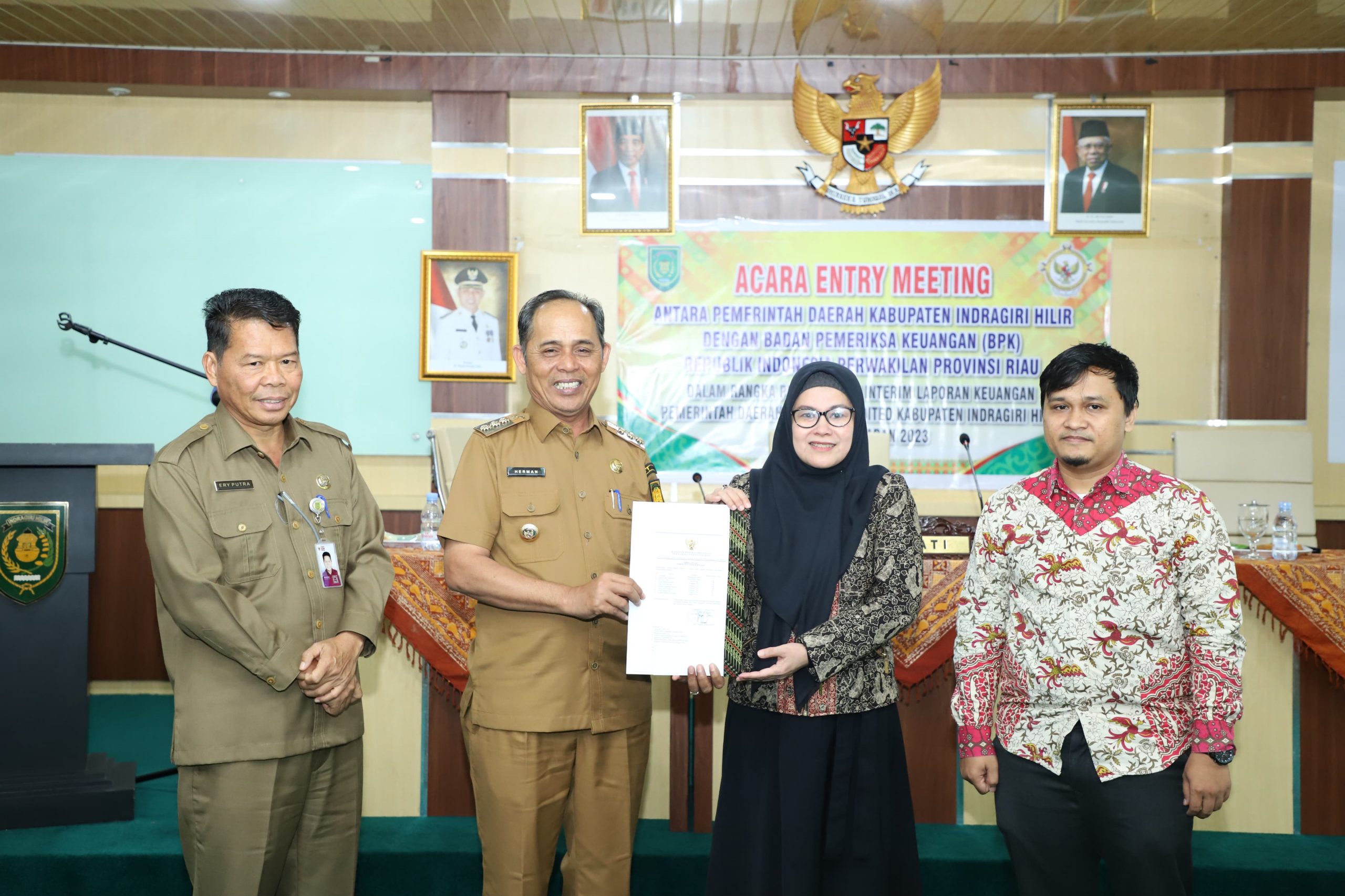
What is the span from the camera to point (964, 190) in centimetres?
486

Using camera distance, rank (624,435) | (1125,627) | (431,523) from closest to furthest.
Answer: (1125,627) < (624,435) < (431,523)

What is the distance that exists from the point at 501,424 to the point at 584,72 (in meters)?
3.33

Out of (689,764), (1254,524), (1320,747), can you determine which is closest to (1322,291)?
(1254,524)

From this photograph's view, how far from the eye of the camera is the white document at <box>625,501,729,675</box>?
1.86 m

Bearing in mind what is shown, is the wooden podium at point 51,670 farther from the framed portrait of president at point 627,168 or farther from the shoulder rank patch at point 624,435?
the framed portrait of president at point 627,168

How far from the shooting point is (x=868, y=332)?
16.2 ft

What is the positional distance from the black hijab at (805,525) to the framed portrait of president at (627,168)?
10.3ft

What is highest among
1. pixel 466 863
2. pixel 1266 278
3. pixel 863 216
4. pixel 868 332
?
pixel 863 216

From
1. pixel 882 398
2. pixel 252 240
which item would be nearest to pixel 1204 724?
pixel 882 398

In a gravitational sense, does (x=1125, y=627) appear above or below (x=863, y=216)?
below

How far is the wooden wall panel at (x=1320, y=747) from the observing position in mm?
2924

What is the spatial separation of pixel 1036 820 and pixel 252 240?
4.72 m

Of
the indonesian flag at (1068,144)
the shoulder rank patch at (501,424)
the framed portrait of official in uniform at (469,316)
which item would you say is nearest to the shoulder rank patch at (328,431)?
the shoulder rank patch at (501,424)

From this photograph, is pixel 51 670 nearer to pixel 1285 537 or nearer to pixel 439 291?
pixel 439 291
